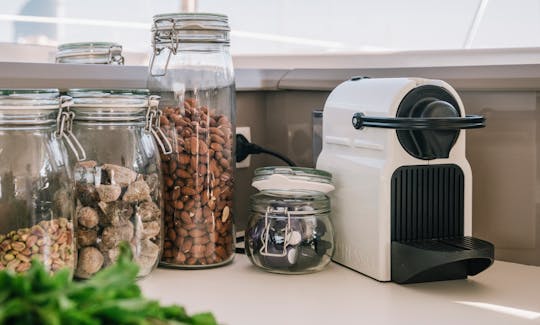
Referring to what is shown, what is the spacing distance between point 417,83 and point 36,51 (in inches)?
35.4

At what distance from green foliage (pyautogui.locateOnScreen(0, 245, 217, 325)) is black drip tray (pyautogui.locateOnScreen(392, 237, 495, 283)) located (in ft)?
2.32

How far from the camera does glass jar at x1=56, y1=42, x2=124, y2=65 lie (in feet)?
4.86

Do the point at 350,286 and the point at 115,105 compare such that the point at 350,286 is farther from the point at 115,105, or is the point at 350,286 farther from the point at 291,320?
the point at 115,105

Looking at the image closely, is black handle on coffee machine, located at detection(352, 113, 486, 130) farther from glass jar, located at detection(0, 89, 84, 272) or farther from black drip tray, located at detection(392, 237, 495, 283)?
glass jar, located at detection(0, 89, 84, 272)

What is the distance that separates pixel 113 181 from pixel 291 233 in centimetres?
29

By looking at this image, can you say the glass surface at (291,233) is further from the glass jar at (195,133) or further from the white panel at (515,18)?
the white panel at (515,18)

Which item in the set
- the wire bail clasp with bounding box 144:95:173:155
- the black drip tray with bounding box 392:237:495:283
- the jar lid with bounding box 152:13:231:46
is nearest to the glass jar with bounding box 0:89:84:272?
the wire bail clasp with bounding box 144:95:173:155

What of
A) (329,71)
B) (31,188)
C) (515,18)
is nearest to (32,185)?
(31,188)

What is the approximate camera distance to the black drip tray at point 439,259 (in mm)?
1179

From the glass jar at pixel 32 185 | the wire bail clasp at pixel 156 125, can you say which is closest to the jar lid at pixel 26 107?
the glass jar at pixel 32 185

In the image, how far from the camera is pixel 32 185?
1.09 meters

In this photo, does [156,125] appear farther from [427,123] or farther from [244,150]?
[427,123]

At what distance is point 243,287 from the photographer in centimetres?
122

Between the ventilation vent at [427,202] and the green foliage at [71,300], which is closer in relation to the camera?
the green foliage at [71,300]
